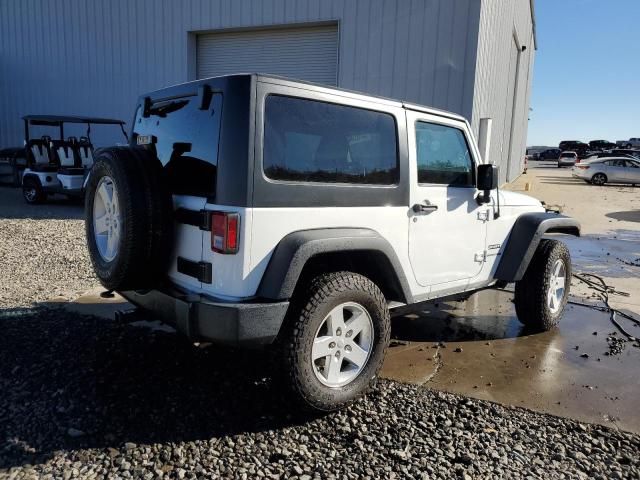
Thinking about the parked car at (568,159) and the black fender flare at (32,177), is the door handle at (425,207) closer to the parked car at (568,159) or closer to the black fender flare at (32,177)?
the black fender flare at (32,177)

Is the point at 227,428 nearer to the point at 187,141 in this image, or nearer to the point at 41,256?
the point at 187,141

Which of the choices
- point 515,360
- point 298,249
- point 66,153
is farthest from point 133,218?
point 66,153

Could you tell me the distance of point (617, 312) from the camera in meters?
5.54

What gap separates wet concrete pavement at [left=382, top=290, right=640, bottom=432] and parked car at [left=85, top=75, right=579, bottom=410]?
61 centimetres

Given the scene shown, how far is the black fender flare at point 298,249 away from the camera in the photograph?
2775 mm

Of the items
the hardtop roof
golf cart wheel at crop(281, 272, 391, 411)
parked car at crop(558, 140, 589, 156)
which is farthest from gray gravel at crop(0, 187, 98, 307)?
parked car at crop(558, 140, 589, 156)

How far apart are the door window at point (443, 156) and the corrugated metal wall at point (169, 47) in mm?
6789

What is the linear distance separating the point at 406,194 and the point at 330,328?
3.58 ft

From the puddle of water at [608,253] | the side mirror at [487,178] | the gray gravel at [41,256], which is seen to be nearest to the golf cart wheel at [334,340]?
the side mirror at [487,178]

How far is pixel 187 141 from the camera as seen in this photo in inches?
120

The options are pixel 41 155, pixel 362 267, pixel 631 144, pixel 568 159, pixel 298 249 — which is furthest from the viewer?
pixel 631 144

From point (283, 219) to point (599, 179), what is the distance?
28201 millimetres

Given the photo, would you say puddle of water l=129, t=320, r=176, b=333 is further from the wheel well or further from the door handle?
the door handle

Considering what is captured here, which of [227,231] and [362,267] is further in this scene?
[362,267]
